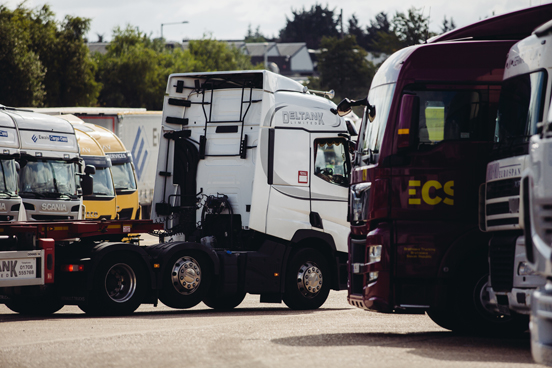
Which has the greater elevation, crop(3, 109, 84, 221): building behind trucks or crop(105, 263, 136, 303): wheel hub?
crop(3, 109, 84, 221): building behind trucks

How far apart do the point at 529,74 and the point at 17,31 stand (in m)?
34.6

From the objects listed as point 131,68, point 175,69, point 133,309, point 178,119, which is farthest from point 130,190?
point 175,69

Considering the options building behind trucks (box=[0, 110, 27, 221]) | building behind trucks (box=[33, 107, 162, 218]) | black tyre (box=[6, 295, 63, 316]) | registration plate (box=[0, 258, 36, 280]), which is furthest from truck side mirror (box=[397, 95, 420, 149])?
building behind trucks (box=[33, 107, 162, 218])

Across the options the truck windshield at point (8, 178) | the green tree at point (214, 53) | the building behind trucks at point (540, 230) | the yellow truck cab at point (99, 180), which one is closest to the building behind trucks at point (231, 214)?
the truck windshield at point (8, 178)

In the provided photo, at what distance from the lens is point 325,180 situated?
15438mm

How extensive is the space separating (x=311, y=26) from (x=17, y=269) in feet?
372

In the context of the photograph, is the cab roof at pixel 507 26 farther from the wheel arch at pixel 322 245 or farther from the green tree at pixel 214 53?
the green tree at pixel 214 53

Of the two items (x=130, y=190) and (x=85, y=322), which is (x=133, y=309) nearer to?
(x=85, y=322)

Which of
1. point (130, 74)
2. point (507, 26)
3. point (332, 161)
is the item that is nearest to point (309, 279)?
point (332, 161)

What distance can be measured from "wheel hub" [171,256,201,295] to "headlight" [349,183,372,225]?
3669 mm

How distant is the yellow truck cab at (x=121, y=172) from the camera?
24.9 metres

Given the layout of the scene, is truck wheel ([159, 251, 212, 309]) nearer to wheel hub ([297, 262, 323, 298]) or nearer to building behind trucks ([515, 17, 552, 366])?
wheel hub ([297, 262, 323, 298])

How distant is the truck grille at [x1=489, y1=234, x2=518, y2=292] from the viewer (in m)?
9.48

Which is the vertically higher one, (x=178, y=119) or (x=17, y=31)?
(x=17, y=31)
